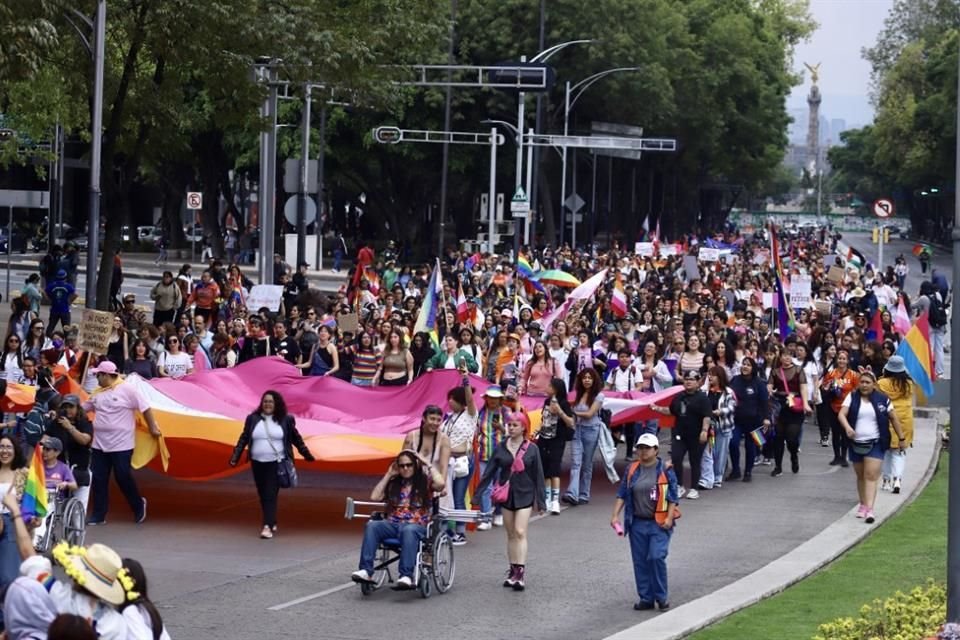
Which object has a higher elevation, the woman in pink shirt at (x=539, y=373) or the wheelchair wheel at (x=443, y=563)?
the woman in pink shirt at (x=539, y=373)

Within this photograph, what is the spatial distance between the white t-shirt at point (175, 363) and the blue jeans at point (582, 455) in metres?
4.72

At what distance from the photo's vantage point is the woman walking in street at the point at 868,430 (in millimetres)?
18281

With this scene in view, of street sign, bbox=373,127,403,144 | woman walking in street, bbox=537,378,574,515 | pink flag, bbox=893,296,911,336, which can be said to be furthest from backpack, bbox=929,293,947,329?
street sign, bbox=373,127,403,144

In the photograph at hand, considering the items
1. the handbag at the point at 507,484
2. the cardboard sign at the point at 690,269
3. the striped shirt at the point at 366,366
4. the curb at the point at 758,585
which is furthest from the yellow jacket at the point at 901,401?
the cardboard sign at the point at 690,269

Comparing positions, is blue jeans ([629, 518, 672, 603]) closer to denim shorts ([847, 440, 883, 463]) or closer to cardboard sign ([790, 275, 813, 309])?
denim shorts ([847, 440, 883, 463])

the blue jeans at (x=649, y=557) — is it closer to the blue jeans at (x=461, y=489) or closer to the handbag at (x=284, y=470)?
the blue jeans at (x=461, y=489)

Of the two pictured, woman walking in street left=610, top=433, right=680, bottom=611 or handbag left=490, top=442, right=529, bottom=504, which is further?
handbag left=490, top=442, right=529, bottom=504

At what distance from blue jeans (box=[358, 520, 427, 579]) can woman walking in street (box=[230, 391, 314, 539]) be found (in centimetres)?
289

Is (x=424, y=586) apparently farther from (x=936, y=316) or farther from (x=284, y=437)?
(x=936, y=316)

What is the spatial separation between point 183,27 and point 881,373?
10.5m

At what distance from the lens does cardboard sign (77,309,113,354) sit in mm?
19844

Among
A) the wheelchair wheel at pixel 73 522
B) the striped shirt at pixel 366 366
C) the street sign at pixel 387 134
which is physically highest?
the street sign at pixel 387 134

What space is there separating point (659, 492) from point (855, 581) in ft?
6.40

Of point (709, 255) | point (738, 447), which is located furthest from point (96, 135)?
point (709, 255)
